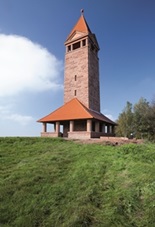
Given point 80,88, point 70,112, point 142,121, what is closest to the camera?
point 70,112

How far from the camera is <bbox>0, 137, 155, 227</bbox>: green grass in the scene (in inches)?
172

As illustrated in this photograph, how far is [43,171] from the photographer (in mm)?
6652

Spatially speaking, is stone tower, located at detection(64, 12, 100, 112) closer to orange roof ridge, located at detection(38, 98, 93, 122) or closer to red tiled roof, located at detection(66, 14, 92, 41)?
red tiled roof, located at detection(66, 14, 92, 41)

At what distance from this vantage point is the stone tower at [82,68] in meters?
20.1

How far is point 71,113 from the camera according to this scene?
1792cm

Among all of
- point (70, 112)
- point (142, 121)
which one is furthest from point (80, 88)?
point (142, 121)

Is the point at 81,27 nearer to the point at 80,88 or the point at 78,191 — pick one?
the point at 80,88

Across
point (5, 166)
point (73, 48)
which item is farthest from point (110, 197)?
point (73, 48)

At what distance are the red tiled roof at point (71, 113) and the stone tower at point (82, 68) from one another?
1.04m

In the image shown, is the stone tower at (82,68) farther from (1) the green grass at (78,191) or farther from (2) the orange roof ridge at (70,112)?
(1) the green grass at (78,191)

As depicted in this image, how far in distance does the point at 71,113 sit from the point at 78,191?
42.0ft

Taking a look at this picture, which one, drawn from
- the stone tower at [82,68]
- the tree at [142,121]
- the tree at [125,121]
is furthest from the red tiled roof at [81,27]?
the tree at [125,121]

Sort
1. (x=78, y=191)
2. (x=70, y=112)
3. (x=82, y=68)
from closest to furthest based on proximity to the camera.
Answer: (x=78, y=191)
(x=70, y=112)
(x=82, y=68)

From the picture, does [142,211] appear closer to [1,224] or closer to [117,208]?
[117,208]
